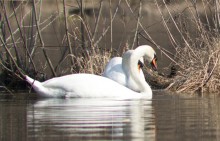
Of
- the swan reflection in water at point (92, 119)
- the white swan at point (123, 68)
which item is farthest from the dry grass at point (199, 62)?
the swan reflection in water at point (92, 119)

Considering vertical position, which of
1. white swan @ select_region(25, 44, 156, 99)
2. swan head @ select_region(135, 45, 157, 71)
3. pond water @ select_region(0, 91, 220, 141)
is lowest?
pond water @ select_region(0, 91, 220, 141)

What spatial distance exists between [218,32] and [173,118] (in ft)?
21.1

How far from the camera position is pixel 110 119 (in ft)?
33.6

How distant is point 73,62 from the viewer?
17.4 metres

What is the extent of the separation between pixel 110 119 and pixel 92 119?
0.71 feet

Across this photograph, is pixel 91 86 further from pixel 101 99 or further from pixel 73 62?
pixel 73 62

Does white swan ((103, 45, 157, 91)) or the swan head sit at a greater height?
the swan head

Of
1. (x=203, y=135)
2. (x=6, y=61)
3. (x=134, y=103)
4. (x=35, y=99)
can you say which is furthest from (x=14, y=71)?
(x=203, y=135)

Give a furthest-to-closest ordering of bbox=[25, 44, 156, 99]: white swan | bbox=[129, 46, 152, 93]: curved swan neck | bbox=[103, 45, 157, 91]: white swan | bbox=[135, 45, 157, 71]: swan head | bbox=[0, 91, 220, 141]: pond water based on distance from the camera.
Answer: bbox=[135, 45, 157, 71]: swan head, bbox=[103, 45, 157, 91]: white swan, bbox=[129, 46, 152, 93]: curved swan neck, bbox=[25, 44, 156, 99]: white swan, bbox=[0, 91, 220, 141]: pond water

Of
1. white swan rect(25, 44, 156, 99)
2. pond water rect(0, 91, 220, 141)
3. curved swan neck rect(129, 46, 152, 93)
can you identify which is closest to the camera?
pond water rect(0, 91, 220, 141)

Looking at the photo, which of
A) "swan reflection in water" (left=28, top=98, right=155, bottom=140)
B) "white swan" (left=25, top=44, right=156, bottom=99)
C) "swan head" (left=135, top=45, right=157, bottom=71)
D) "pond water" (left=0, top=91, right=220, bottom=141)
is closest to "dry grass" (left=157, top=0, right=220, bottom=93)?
"swan head" (left=135, top=45, right=157, bottom=71)

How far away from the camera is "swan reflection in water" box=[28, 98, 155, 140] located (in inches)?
349

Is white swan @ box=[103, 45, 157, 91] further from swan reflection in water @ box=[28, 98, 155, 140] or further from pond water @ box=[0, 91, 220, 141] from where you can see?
swan reflection in water @ box=[28, 98, 155, 140]

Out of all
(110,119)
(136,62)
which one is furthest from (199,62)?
(110,119)
